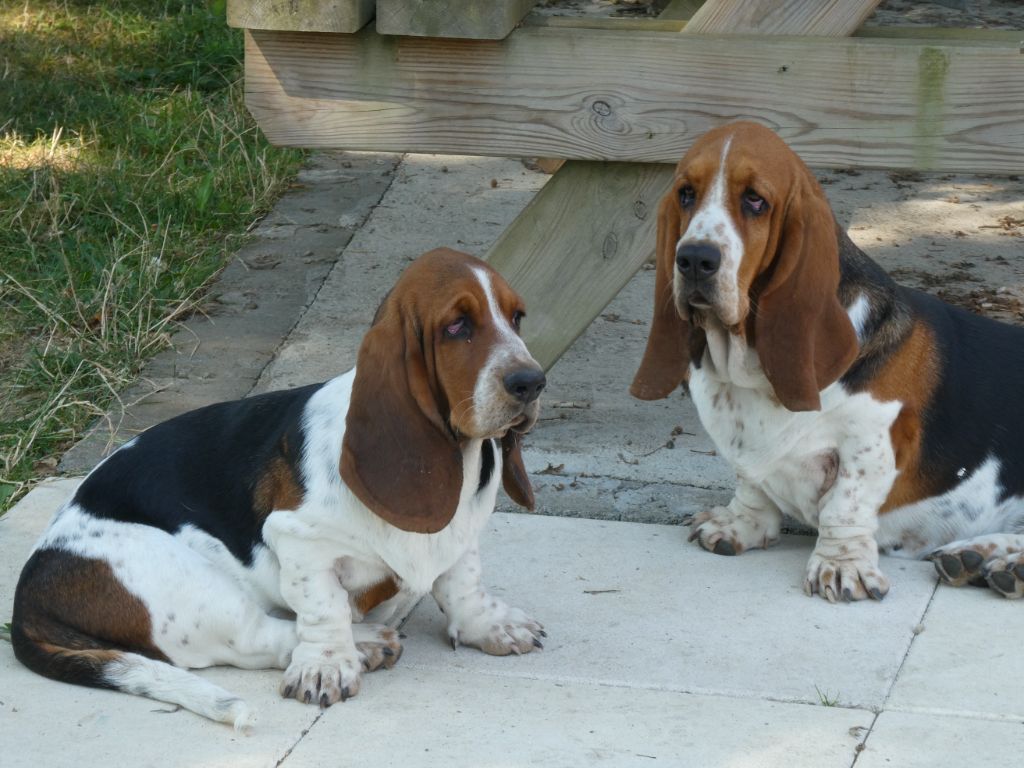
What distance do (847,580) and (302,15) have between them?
2.29 metres

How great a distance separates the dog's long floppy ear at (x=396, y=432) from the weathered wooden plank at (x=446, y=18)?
4.25 feet

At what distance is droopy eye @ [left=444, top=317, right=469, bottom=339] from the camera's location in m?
3.41

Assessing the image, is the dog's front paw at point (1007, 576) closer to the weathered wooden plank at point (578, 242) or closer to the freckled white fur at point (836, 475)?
the freckled white fur at point (836, 475)

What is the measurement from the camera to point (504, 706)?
11.9 ft

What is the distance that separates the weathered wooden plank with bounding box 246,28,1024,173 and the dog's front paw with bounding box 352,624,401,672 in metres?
1.62

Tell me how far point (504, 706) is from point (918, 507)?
4.82 feet

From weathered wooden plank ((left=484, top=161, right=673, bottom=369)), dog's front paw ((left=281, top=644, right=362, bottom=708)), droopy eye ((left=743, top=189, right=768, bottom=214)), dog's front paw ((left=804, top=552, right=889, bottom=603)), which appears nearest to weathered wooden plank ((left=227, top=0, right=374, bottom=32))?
weathered wooden plank ((left=484, top=161, right=673, bottom=369))

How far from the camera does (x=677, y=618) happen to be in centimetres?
Result: 408

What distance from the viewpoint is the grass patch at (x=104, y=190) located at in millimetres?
5777

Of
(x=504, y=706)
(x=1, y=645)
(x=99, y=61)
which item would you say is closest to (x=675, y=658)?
(x=504, y=706)

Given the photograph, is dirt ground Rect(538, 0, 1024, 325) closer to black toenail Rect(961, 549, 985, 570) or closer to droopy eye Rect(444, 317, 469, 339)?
black toenail Rect(961, 549, 985, 570)

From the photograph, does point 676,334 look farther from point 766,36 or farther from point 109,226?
point 109,226

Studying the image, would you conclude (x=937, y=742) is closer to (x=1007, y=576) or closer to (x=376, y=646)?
(x=1007, y=576)

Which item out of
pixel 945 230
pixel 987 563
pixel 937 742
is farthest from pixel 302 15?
pixel 945 230
